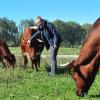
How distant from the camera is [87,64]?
1009 cm

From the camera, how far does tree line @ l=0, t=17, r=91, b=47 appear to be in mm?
100875

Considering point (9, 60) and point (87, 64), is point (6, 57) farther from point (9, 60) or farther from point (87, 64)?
point (87, 64)

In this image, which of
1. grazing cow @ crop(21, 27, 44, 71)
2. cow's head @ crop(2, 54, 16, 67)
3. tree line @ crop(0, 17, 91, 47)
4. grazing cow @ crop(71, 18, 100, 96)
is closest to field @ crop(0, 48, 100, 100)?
grazing cow @ crop(71, 18, 100, 96)

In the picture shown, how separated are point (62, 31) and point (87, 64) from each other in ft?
342

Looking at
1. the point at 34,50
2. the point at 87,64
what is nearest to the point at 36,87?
the point at 87,64

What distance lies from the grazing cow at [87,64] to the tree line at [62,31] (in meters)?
87.8

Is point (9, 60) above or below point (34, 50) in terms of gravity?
below

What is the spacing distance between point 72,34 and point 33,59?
96.6m

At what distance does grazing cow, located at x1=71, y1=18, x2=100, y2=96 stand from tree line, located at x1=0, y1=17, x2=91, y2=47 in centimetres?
8780

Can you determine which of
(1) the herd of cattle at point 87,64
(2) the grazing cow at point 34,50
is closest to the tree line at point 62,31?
(2) the grazing cow at point 34,50

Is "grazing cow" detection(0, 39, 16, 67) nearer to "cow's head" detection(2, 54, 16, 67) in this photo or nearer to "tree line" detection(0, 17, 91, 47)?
"cow's head" detection(2, 54, 16, 67)

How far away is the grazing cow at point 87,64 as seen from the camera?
998 centimetres

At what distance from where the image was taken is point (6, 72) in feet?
51.8

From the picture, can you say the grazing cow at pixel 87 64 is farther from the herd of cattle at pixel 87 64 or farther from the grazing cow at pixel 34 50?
the grazing cow at pixel 34 50
